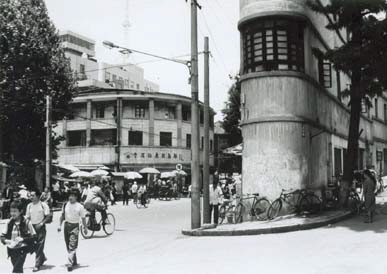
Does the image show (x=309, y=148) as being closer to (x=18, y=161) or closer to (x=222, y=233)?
(x=222, y=233)

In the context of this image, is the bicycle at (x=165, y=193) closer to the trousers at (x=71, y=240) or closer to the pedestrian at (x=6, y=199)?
the pedestrian at (x=6, y=199)

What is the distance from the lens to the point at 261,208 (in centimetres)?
1762

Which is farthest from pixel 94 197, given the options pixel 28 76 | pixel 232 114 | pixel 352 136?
pixel 232 114

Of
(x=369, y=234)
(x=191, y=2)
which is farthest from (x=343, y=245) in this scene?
(x=191, y=2)

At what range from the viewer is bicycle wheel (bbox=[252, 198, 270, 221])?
17.4m

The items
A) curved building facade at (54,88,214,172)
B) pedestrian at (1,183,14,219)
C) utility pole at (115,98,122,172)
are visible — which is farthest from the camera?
curved building facade at (54,88,214,172)

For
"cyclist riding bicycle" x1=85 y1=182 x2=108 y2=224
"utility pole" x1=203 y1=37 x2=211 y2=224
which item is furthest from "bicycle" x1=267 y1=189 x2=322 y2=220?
"cyclist riding bicycle" x1=85 y1=182 x2=108 y2=224

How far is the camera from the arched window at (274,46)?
1802cm

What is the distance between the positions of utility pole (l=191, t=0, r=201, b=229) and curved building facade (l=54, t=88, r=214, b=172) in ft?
114

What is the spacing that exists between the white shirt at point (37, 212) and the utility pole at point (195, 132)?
5.83 m

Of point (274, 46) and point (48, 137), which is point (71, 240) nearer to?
point (274, 46)

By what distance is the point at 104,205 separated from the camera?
16453mm

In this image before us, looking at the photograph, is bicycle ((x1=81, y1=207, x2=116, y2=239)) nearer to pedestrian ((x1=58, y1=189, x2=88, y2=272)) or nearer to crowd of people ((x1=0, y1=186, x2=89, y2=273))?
crowd of people ((x1=0, y1=186, x2=89, y2=273))

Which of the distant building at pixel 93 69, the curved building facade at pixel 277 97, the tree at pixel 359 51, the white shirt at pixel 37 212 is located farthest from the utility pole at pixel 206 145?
the distant building at pixel 93 69
